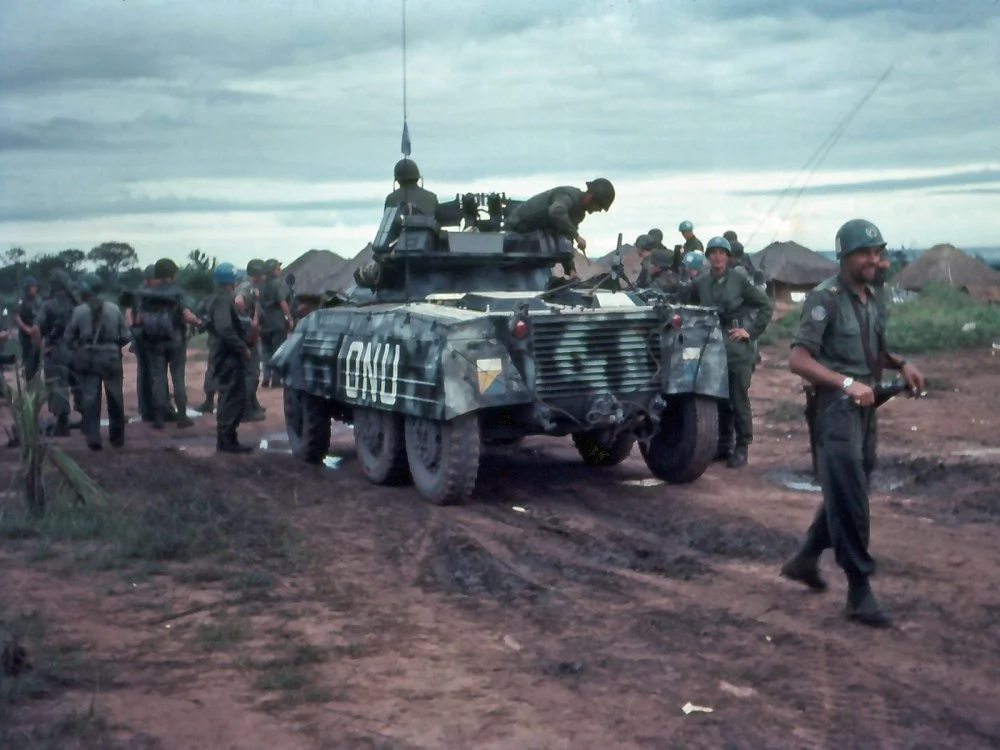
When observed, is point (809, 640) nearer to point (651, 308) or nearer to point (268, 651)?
point (268, 651)

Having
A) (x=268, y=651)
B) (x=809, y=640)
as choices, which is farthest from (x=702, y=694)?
(x=268, y=651)

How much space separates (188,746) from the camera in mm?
4664

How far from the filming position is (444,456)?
927cm

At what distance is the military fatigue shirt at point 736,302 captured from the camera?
11.2 m

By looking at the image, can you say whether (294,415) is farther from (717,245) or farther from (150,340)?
(717,245)

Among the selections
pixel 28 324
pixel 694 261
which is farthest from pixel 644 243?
pixel 28 324

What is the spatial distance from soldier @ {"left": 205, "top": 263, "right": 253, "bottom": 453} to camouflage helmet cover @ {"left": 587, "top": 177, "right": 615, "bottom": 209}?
361 cm

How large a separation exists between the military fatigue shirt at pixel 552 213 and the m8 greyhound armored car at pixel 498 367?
0.68ft

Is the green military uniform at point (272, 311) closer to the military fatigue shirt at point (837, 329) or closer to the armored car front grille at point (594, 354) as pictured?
Result: the armored car front grille at point (594, 354)

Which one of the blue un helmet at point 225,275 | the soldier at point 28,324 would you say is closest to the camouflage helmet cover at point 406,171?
the blue un helmet at point 225,275

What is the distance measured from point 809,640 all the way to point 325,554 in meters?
3.11

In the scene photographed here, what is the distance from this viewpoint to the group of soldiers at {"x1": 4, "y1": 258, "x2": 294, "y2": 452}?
41.0ft

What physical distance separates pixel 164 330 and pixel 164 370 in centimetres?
66

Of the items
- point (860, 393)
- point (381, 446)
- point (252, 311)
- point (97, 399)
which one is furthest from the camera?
point (252, 311)
